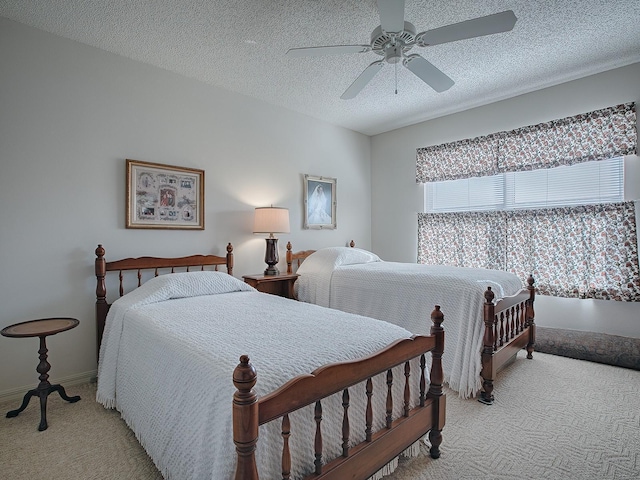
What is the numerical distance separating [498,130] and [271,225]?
2824mm

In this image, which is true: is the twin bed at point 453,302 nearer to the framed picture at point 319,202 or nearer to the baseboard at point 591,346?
the baseboard at point 591,346

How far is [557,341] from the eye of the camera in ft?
10.8

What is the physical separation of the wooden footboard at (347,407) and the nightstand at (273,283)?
2.10 meters

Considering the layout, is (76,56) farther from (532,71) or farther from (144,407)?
(532,71)

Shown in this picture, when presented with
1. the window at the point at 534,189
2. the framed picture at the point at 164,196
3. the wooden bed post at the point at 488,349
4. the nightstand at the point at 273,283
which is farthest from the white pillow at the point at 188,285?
the window at the point at 534,189

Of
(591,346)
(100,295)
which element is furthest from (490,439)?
(100,295)

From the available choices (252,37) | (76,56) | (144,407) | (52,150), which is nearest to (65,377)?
(144,407)

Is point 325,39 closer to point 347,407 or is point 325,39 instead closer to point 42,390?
point 347,407

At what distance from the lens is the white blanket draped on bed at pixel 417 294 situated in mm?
2580

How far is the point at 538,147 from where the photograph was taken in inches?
144

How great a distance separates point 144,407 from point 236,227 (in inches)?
86.9

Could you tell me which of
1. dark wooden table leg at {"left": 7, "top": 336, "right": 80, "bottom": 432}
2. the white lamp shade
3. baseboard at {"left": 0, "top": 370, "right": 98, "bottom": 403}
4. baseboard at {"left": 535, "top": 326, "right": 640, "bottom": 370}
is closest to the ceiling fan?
the white lamp shade

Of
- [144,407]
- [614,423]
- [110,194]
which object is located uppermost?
[110,194]

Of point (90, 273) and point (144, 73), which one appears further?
point (144, 73)
